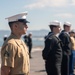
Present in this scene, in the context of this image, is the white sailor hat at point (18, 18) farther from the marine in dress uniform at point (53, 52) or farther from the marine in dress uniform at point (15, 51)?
the marine in dress uniform at point (53, 52)

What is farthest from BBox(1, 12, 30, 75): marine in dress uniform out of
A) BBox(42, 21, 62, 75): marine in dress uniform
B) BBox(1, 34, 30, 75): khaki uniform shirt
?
BBox(42, 21, 62, 75): marine in dress uniform

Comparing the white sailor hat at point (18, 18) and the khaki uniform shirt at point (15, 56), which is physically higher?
the white sailor hat at point (18, 18)

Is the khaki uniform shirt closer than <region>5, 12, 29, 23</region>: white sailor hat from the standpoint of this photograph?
Yes

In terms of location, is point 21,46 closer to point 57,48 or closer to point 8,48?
point 8,48

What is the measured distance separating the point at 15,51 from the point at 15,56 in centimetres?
7

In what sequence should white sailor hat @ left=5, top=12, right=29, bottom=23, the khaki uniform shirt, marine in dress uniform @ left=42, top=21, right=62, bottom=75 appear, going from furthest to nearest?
marine in dress uniform @ left=42, top=21, right=62, bottom=75, white sailor hat @ left=5, top=12, right=29, bottom=23, the khaki uniform shirt

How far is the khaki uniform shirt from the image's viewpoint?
16.6 feet

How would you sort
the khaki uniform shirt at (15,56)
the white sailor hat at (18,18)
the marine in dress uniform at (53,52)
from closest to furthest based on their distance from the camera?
1. the khaki uniform shirt at (15,56)
2. the white sailor hat at (18,18)
3. the marine in dress uniform at (53,52)

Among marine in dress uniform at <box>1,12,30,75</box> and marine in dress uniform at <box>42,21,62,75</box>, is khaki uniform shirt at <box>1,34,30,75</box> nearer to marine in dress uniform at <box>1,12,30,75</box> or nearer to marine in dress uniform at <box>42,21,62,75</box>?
marine in dress uniform at <box>1,12,30,75</box>

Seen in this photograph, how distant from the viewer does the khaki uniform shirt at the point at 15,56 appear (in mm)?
5047

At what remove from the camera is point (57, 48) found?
8.24 metres

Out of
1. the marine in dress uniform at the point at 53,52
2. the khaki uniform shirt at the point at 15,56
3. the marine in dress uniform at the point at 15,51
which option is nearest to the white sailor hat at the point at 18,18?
the marine in dress uniform at the point at 15,51

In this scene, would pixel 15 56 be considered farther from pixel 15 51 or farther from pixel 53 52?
pixel 53 52

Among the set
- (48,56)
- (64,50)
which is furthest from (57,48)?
(64,50)
